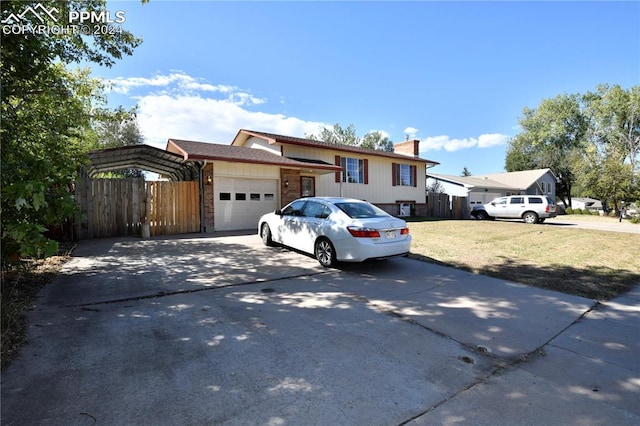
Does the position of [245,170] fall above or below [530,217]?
above

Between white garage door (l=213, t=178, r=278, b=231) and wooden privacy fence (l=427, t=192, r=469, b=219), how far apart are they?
1406 cm

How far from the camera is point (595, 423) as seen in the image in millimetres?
2342

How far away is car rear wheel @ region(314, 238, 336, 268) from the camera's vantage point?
22.7ft

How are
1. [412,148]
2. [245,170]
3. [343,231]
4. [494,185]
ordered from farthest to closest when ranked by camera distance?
[494,185], [412,148], [245,170], [343,231]

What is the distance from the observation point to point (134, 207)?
461 inches

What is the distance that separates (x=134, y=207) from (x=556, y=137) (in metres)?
55.1

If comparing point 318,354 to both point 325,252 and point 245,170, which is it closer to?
point 325,252

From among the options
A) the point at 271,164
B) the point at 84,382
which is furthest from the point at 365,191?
the point at 84,382

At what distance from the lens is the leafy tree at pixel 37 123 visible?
348cm

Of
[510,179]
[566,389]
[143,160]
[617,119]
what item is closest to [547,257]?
[566,389]

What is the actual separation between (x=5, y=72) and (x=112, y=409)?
597 cm

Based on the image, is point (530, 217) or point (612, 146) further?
point (612, 146)

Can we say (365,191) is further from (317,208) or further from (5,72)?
(5,72)

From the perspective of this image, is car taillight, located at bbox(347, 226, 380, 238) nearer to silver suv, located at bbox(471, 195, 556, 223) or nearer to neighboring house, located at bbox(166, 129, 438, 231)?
neighboring house, located at bbox(166, 129, 438, 231)
